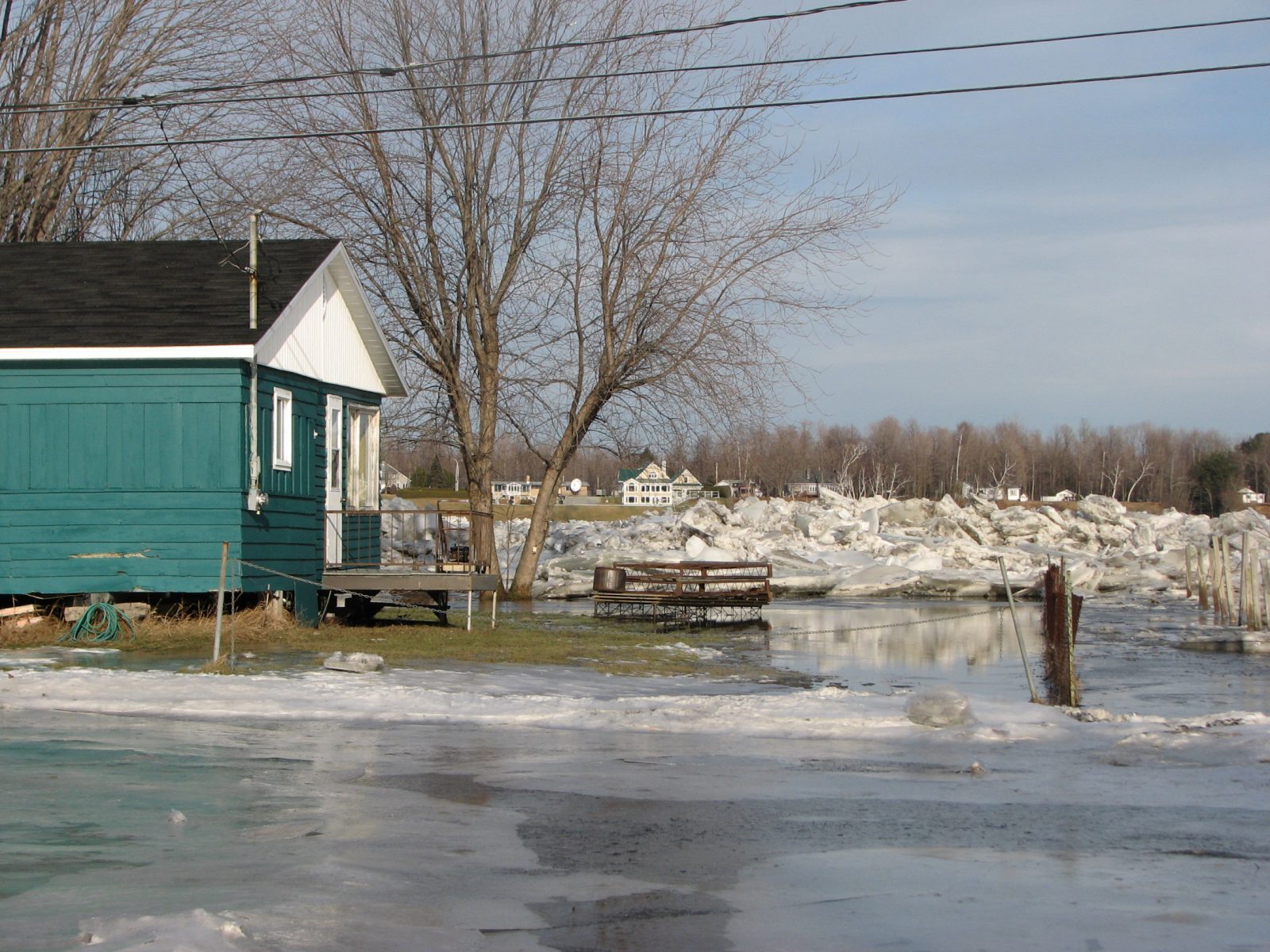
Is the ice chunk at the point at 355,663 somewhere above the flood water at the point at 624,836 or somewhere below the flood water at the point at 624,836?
above

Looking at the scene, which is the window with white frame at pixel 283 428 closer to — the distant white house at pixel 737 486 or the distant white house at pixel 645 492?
the distant white house at pixel 737 486

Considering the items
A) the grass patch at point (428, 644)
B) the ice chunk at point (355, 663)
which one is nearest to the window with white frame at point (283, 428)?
→ the grass patch at point (428, 644)

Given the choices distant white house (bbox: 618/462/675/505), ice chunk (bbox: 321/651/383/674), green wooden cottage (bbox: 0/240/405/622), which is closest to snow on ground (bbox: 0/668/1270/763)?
ice chunk (bbox: 321/651/383/674)

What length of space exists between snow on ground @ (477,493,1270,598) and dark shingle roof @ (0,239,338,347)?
12493 millimetres

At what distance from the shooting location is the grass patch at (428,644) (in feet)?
54.2

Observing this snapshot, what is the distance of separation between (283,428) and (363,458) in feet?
12.9

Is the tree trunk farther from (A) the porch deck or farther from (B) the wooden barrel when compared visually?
(B) the wooden barrel

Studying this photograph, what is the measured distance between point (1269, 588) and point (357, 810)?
25.2 m

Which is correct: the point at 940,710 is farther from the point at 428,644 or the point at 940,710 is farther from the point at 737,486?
the point at 737,486

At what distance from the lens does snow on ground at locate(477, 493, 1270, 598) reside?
39781mm

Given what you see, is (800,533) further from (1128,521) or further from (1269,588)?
(1269,588)

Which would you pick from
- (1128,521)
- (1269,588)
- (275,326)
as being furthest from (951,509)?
(275,326)

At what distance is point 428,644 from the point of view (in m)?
17.9

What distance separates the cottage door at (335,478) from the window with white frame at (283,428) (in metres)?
1.79
